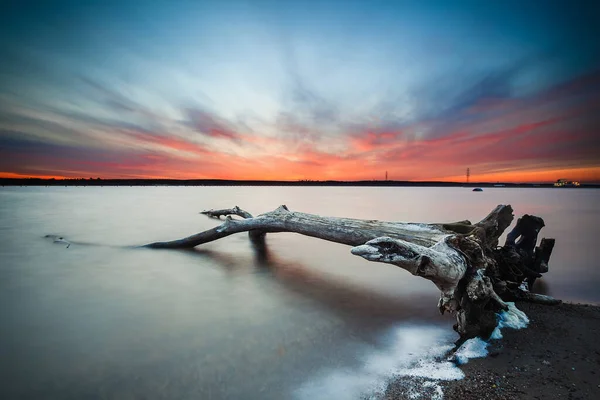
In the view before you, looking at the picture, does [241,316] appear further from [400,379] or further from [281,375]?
[400,379]

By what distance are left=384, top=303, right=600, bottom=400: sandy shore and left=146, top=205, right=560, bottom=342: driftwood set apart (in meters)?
0.31

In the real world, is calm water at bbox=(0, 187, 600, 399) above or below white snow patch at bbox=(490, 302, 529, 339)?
below

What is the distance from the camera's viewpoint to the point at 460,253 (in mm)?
3023

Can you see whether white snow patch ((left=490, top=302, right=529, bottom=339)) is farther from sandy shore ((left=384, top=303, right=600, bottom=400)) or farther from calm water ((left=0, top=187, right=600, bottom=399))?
calm water ((left=0, top=187, right=600, bottom=399))

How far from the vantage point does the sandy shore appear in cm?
224

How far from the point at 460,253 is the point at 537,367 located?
1112 millimetres

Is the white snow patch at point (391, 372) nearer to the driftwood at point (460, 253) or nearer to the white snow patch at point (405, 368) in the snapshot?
Result: the white snow patch at point (405, 368)

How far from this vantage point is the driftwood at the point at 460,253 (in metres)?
2.81

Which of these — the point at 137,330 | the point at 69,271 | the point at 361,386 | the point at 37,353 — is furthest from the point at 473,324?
the point at 69,271

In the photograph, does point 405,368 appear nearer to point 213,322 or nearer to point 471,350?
point 471,350

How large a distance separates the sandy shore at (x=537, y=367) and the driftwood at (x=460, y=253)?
1.01 feet

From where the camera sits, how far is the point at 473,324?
2.96 metres

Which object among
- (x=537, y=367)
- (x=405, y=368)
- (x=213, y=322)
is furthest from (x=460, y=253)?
(x=213, y=322)

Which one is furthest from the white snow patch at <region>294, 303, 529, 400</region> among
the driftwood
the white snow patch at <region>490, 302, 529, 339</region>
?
the driftwood
